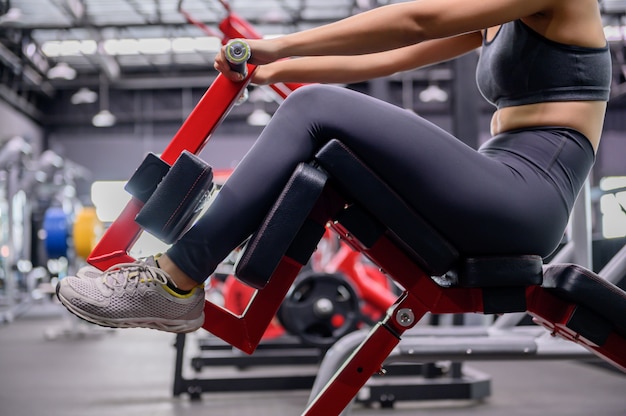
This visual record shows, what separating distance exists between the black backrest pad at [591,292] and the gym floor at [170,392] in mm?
1378

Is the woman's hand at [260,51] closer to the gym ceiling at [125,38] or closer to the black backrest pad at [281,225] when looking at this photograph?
the black backrest pad at [281,225]

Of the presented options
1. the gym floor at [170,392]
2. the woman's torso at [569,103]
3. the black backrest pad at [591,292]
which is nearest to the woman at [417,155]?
the woman's torso at [569,103]

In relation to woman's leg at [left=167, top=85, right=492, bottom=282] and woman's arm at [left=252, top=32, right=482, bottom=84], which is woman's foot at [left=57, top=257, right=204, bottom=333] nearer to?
woman's leg at [left=167, top=85, right=492, bottom=282]

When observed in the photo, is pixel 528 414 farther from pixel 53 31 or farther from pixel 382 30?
pixel 53 31

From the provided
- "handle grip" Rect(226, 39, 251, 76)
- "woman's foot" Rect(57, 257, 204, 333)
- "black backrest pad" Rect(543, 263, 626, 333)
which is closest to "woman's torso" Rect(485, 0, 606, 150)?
"black backrest pad" Rect(543, 263, 626, 333)

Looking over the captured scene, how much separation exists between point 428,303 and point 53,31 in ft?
42.3

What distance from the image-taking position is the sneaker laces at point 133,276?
1151 millimetres

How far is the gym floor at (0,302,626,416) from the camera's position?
8.73 feet

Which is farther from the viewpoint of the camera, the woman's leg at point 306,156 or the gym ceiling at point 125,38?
the gym ceiling at point 125,38

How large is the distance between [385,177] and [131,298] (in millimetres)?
482

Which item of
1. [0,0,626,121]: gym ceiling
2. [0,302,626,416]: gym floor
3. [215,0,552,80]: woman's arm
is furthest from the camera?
[0,0,626,121]: gym ceiling

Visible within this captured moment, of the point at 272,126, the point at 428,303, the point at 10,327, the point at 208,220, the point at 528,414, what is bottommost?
the point at 10,327

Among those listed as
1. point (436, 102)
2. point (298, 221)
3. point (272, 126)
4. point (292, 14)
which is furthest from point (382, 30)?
point (436, 102)

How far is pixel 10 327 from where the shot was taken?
6.73 meters
